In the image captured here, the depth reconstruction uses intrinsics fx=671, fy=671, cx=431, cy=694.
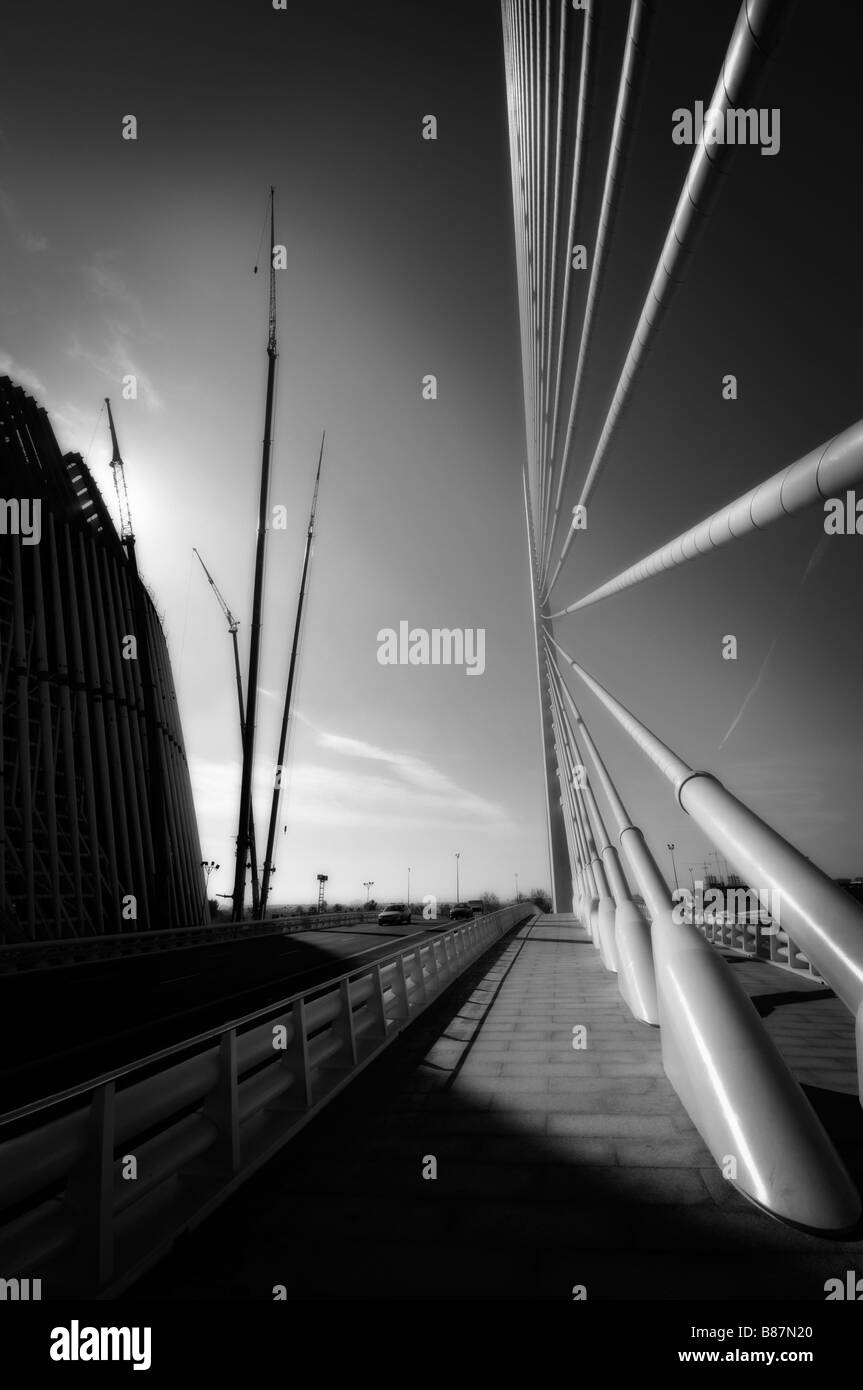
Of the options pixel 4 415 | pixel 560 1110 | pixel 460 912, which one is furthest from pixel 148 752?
pixel 560 1110

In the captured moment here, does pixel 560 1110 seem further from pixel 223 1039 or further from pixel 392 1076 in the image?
pixel 223 1039

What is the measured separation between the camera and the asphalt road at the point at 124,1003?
328 inches

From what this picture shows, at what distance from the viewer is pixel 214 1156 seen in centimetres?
448

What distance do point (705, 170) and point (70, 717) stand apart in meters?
31.7

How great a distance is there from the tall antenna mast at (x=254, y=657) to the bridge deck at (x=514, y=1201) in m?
27.9

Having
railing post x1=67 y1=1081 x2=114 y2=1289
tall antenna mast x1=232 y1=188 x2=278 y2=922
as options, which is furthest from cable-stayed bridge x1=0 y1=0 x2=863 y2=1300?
tall antenna mast x1=232 y1=188 x2=278 y2=922

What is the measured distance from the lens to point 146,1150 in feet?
12.8

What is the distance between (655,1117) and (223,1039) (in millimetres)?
3691

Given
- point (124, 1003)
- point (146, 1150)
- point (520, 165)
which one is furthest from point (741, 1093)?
point (520, 165)

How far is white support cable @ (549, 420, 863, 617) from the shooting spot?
3.93 m

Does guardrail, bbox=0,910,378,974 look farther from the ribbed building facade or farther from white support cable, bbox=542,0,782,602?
white support cable, bbox=542,0,782,602

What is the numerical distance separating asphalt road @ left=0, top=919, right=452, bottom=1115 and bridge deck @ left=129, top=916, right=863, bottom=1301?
121 inches

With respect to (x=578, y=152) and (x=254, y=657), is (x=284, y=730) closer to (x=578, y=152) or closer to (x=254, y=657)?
(x=254, y=657)

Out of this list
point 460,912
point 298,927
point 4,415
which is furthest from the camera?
point 460,912
